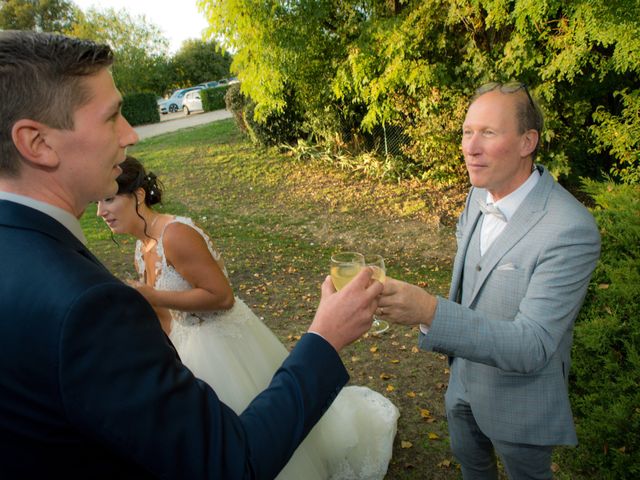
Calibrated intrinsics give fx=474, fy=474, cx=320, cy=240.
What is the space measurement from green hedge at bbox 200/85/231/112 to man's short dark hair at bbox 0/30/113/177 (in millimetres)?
35633

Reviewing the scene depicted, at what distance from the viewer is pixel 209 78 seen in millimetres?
54062

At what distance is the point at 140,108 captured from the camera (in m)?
33.5

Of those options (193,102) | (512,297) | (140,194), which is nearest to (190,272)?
(140,194)

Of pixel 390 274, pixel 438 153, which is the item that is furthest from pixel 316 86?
pixel 390 274

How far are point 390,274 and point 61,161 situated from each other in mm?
7063

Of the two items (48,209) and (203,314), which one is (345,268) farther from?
(203,314)

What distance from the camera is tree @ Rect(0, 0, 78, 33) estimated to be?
158 feet

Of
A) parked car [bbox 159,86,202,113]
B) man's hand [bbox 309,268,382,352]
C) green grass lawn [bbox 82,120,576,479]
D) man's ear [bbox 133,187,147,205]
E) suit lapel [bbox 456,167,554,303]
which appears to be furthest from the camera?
parked car [bbox 159,86,202,113]

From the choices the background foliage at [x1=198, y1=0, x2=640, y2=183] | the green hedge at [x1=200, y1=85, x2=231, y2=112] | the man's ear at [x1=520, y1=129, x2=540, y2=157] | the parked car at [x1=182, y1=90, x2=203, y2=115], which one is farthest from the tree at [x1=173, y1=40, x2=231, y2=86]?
the man's ear at [x1=520, y1=129, x2=540, y2=157]

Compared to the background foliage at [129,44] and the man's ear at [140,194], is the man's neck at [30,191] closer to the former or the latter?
the man's ear at [140,194]

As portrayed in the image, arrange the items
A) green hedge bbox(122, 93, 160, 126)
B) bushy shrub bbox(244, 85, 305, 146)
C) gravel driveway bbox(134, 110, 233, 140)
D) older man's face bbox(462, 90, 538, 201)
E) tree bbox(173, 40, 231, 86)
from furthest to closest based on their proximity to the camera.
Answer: tree bbox(173, 40, 231, 86), green hedge bbox(122, 93, 160, 126), gravel driveway bbox(134, 110, 233, 140), bushy shrub bbox(244, 85, 305, 146), older man's face bbox(462, 90, 538, 201)

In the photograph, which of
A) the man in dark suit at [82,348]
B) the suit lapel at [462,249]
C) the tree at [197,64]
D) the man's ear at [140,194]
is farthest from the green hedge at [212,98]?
the man in dark suit at [82,348]

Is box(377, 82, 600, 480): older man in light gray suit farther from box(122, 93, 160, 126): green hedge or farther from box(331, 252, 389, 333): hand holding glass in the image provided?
box(122, 93, 160, 126): green hedge

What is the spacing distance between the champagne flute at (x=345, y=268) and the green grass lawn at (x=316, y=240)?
8.52 feet
